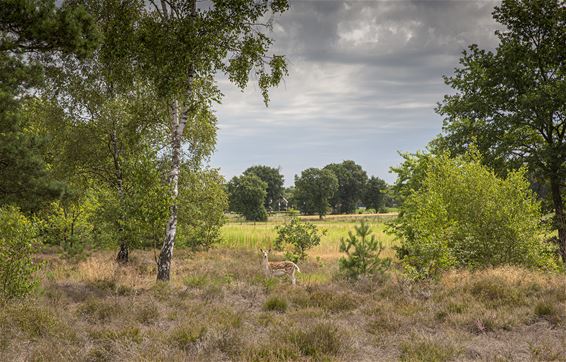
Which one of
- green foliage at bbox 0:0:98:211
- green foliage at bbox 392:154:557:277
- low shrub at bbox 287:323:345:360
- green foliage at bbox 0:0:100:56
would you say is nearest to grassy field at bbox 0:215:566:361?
low shrub at bbox 287:323:345:360

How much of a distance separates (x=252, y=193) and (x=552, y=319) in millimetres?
63016

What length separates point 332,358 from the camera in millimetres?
6621

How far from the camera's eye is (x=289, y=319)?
920 cm

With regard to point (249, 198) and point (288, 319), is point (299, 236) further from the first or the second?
point (249, 198)

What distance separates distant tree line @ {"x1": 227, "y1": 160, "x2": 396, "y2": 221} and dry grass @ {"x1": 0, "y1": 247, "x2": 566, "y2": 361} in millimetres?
49203

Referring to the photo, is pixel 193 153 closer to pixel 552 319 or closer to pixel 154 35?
pixel 154 35

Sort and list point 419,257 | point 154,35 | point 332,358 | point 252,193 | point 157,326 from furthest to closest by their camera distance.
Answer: point 252,193
point 419,257
point 154,35
point 157,326
point 332,358

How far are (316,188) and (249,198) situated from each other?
18347 mm

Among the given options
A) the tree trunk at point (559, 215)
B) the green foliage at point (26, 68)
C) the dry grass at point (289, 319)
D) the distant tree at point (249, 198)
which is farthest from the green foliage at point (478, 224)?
the distant tree at point (249, 198)

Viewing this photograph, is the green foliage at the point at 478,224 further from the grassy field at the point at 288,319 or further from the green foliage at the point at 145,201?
the green foliage at the point at 145,201

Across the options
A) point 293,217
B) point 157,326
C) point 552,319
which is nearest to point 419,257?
point 552,319

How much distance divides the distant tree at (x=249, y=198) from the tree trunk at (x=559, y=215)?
5484 cm

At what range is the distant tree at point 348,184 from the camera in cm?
10150

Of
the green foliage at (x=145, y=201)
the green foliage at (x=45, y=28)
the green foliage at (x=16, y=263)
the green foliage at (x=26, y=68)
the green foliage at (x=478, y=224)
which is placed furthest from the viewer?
the green foliage at (x=478, y=224)
